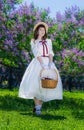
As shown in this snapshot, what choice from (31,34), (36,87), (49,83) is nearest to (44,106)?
(36,87)

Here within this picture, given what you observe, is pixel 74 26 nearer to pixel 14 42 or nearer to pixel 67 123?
pixel 14 42

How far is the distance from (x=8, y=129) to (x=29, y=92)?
2864mm

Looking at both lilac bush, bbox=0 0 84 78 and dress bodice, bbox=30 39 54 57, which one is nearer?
dress bodice, bbox=30 39 54 57

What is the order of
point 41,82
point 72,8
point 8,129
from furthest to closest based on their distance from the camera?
point 72,8 → point 41,82 → point 8,129

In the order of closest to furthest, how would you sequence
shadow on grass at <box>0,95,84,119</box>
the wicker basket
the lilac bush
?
the wicker basket
shadow on grass at <box>0,95,84,119</box>
the lilac bush

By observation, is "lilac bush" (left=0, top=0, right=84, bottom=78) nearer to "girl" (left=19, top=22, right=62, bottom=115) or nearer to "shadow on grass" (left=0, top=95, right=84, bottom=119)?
"shadow on grass" (left=0, top=95, right=84, bottom=119)

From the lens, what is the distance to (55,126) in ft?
26.0

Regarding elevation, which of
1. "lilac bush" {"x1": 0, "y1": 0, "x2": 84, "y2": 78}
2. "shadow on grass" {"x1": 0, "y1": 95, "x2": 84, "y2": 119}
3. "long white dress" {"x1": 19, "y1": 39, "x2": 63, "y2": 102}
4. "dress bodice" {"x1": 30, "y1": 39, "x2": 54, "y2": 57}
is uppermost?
"lilac bush" {"x1": 0, "y1": 0, "x2": 84, "y2": 78}

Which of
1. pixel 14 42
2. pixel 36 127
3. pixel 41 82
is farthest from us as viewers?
pixel 14 42

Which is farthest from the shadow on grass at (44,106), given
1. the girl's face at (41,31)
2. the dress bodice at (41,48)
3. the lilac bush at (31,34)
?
the lilac bush at (31,34)

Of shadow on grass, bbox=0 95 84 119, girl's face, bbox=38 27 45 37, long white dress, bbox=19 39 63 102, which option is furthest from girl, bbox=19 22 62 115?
shadow on grass, bbox=0 95 84 119

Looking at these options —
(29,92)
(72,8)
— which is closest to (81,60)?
(72,8)

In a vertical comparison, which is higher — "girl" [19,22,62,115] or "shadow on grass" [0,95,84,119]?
"girl" [19,22,62,115]

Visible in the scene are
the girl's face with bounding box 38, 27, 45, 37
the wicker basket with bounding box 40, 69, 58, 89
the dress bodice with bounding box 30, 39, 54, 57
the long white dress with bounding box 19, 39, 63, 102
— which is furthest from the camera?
the girl's face with bounding box 38, 27, 45, 37
